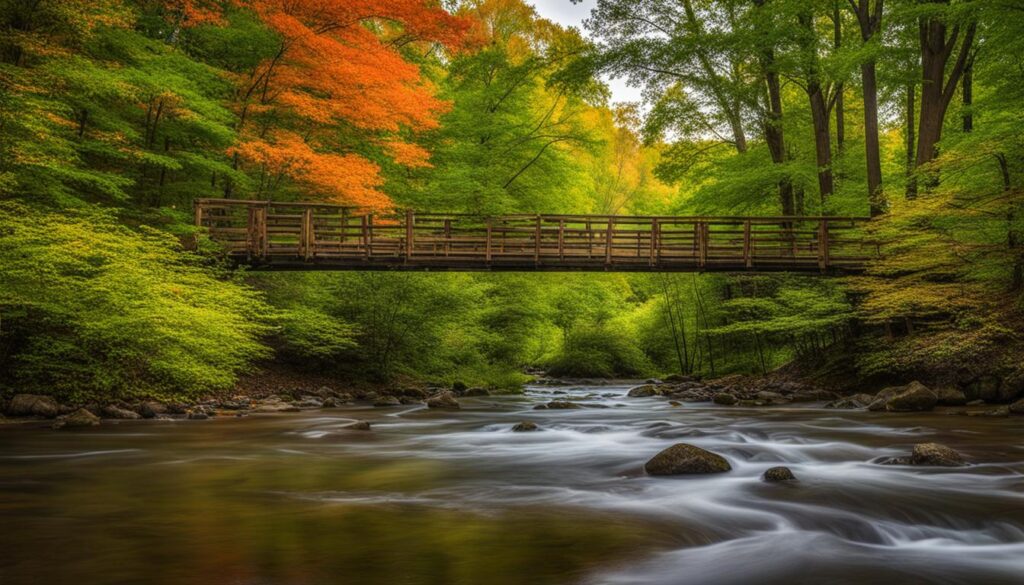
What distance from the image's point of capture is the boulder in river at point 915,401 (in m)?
12.9

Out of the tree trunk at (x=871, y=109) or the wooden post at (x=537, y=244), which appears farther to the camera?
the tree trunk at (x=871, y=109)

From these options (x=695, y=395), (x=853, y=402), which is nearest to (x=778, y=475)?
(x=853, y=402)

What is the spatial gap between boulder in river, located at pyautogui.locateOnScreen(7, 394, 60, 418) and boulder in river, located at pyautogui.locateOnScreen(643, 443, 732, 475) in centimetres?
950

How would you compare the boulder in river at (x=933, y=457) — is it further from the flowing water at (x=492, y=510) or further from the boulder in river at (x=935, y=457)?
the flowing water at (x=492, y=510)

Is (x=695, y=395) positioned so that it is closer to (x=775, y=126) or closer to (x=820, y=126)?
(x=775, y=126)

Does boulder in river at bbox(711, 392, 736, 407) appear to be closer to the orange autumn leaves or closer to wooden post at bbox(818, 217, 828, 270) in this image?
wooden post at bbox(818, 217, 828, 270)

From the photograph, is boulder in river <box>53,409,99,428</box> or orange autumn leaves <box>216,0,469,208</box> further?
orange autumn leaves <box>216,0,469,208</box>

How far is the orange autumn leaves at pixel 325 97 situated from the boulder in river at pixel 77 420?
7.16 meters

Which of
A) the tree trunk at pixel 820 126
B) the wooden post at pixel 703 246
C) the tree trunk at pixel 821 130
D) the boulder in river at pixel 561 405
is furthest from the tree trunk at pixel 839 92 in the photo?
the boulder in river at pixel 561 405

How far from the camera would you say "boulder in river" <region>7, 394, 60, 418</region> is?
1081 cm

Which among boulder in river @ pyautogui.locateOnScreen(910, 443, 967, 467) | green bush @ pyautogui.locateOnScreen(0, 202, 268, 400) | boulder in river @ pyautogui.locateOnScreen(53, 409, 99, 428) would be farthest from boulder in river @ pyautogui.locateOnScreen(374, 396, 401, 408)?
boulder in river @ pyautogui.locateOnScreen(910, 443, 967, 467)

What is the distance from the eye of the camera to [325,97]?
60.5ft

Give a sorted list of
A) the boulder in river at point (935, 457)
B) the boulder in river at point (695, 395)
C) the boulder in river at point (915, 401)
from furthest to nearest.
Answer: the boulder in river at point (695, 395), the boulder in river at point (915, 401), the boulder in river at point (935, 457)

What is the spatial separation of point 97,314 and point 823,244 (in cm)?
1524
